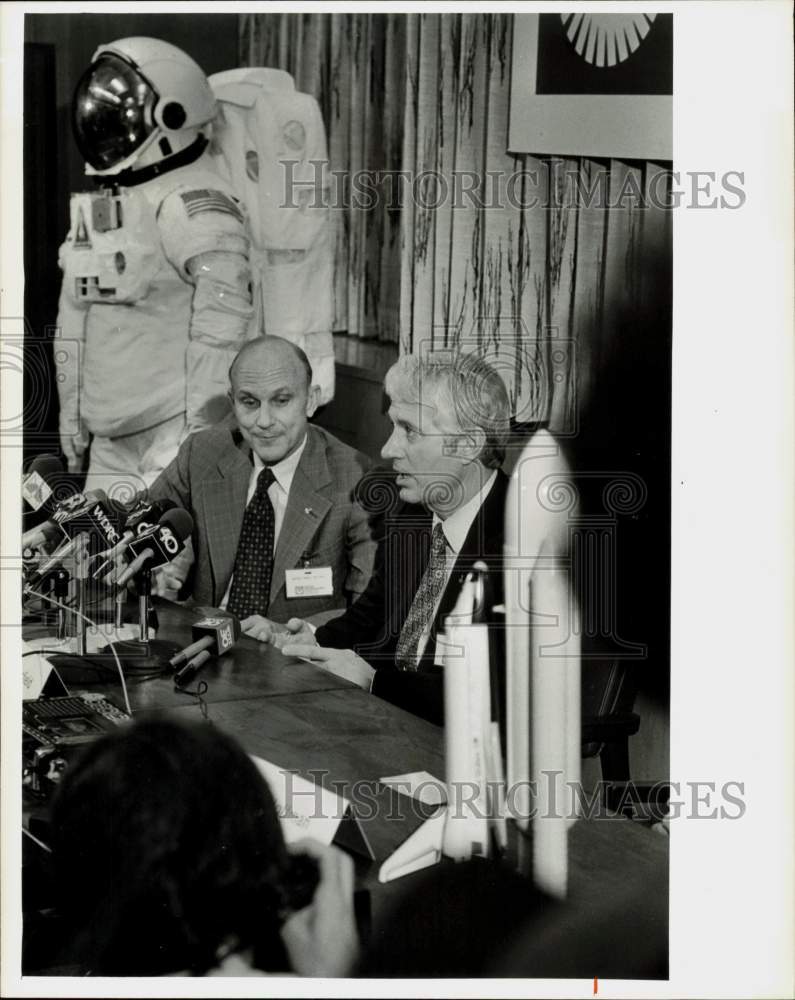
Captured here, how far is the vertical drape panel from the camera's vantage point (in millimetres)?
2381

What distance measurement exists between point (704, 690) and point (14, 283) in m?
1.48

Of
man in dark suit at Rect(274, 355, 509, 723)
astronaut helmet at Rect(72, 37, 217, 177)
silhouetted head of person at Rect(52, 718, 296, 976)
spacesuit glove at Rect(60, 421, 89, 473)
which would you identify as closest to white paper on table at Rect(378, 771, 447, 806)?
man in dark suit at Rect(274, 355, 509, 723)

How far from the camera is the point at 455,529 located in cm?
239

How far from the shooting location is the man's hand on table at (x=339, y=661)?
7.97 ft

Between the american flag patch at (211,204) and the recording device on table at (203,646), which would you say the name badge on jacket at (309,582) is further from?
the american flag patch at (211,204)

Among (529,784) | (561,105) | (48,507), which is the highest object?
(561,105)

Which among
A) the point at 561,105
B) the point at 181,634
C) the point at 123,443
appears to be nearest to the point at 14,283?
the point at 123,443

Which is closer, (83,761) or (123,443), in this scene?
(83,761)

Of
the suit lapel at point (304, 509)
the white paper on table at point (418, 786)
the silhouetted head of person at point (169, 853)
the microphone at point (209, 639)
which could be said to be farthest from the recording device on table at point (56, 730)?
the white paper on table at point (418, 786)

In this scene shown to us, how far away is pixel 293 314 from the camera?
245cm

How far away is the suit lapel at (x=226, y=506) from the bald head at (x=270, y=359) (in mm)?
143

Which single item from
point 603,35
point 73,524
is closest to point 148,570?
point 73,524

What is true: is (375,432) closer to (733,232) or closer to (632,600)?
(632,600)
